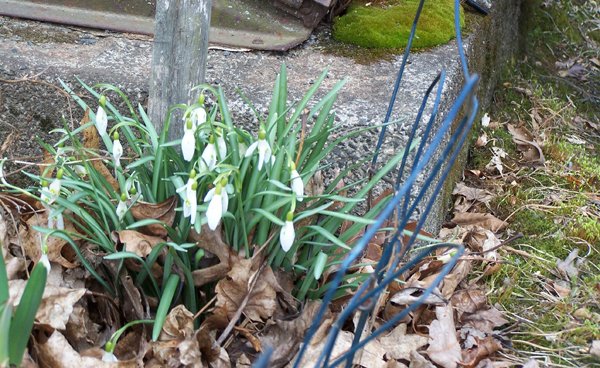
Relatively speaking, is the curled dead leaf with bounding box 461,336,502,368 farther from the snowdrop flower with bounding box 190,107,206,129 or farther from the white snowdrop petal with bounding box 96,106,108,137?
the white snowdrop petal with bounding box 96,106,108,137

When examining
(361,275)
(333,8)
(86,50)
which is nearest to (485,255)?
(361,275)

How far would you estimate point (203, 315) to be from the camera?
2027 mm

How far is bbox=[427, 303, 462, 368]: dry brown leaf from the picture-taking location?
6.76 ft

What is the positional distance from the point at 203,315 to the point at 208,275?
0.14 m

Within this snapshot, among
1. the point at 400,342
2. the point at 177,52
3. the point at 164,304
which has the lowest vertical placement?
the point at 400,342

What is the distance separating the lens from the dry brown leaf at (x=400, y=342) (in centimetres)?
207

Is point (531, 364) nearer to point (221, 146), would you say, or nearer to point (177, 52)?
point (221, 146)

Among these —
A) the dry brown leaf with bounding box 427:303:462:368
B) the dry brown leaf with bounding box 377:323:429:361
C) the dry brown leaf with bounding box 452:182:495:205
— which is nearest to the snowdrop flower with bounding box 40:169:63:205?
the dry brown leaf with bounding box 377:323:429:361

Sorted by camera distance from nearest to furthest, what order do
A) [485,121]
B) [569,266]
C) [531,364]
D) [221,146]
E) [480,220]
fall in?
[221,146] → [531,364] → [569,266] → [480,220] → [485,121]

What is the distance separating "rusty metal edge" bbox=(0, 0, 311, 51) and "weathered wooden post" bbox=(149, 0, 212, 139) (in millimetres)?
809

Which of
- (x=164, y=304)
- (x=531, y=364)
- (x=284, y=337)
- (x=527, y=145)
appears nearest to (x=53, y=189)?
(x=164, y=304)

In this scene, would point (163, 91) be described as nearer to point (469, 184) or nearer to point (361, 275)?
point (361, 275)

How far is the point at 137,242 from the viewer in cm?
189

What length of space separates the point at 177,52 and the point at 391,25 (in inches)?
49.9
